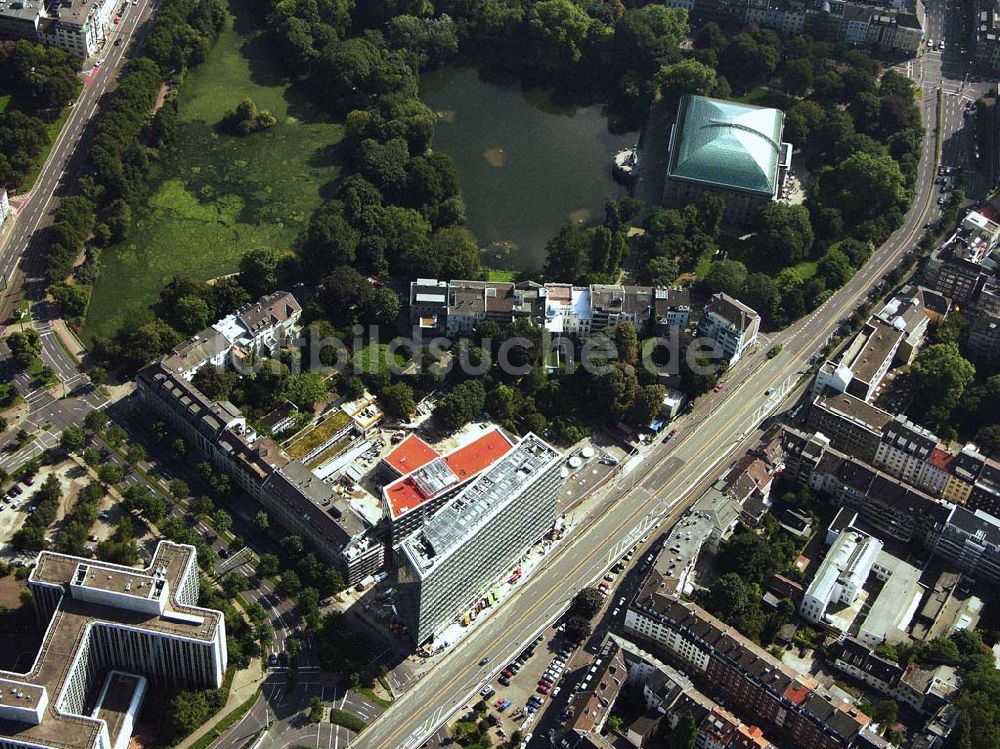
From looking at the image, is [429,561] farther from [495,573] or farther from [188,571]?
[188,571]

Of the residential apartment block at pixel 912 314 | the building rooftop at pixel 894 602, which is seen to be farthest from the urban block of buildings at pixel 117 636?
the residential apartment block at pixel 912 314

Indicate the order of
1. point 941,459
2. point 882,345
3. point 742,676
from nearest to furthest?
point 742,676 → point 941,459 → point 882,345

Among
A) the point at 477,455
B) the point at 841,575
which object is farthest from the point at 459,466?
the point at 841,575

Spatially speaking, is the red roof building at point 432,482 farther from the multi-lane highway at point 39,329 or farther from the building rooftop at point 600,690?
the multi-lane highway at point 39,329

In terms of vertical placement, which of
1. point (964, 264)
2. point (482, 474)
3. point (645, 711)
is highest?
point (964, 264)

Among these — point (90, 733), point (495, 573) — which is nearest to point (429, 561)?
point (495, 573)

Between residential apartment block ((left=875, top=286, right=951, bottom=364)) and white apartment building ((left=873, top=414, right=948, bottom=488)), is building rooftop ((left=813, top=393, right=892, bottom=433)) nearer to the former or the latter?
white apartment building ((left=873, top=414, right=948, bottom=488))

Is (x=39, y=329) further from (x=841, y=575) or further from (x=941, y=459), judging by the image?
(x=941, y=459)
